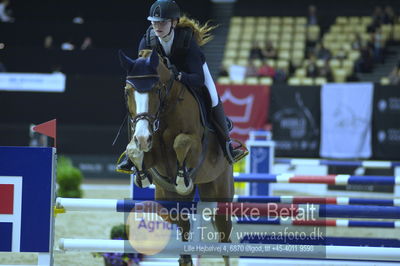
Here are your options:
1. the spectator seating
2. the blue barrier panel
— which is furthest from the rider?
the spectator seating

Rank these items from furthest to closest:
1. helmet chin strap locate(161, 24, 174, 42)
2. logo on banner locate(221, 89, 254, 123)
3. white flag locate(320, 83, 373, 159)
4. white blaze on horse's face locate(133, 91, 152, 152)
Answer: logo on banner locate(221, 89, 254, 123) < white flag locate(320, 83, 373, 159) < helmet chin strap locate(161, 24, 174, 42) < white blaze on horse's face locate(133, 91, 152, 152)

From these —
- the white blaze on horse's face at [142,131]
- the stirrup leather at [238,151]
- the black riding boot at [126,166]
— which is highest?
the white blaze on horse's face at [142,131]

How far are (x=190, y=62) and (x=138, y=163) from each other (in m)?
0.85

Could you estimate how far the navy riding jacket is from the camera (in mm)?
4148

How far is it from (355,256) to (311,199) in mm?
953

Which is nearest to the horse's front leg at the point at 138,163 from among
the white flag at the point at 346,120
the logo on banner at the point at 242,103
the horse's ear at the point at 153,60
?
the horse's ear at the point at 153,60

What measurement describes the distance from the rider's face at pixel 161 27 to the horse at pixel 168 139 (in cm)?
17

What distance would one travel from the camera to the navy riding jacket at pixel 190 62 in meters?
4.15

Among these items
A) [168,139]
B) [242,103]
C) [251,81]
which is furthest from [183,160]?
[251,81]

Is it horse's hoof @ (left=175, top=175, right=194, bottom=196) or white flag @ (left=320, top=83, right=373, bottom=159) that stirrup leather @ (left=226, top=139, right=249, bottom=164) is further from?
white flag @ (left=320, top=83, right=373, bottom=159)

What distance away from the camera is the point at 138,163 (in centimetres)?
377

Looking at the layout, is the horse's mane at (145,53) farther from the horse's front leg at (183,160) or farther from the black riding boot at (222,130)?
the black riding boot at (222,130)

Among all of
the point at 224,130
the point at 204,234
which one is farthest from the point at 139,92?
the point at 204,234

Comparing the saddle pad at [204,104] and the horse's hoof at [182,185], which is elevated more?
the saddle pad at [204,104]
